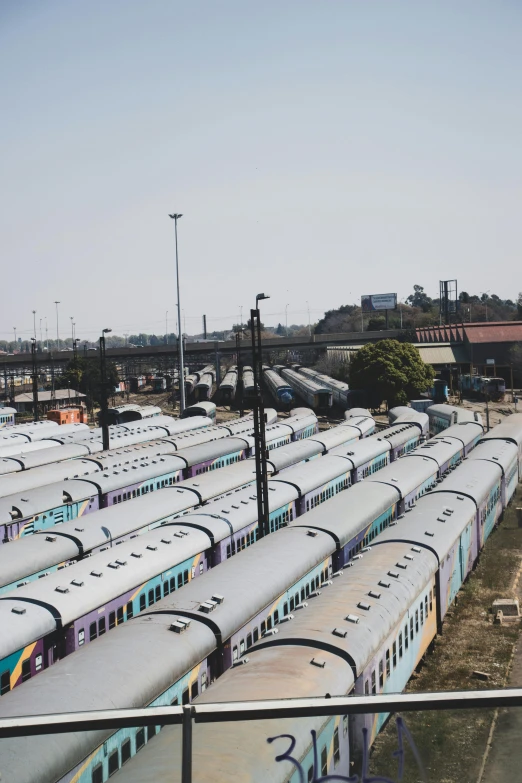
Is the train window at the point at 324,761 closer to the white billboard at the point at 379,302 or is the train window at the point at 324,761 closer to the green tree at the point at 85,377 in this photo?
the green tree at the point at 85,377

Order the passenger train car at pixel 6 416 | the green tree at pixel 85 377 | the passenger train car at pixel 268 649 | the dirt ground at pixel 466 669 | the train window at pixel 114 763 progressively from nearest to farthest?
the dirt ground at pixel 466 669 → the passenger train car at pixel 268 649 → the train window at pixel 114 763 → the passenger train car at pixel 6 416 → the green tree at pixel 85 377

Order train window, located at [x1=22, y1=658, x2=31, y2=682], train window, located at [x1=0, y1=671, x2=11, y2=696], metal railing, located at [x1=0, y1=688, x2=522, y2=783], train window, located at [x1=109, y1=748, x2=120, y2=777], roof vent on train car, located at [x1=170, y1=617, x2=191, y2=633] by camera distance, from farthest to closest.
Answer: train window, located at [x1=22, y1=658, x2=31, y2=682] < train window, located at [x1=0, y1=671, x2=11, y2=696] < roof vent on train car, located at [x1=170, y1=617, x2=191, y2=633] < train window, located at [x1=109, y1=748, x2=120, y2=777] < metal railing, located at [x1=0, y1=688, x2=522, y2=783]

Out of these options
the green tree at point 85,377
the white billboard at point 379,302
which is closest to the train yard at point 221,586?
the green tree at point 85,377

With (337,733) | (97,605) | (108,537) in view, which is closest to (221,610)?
(97,605)

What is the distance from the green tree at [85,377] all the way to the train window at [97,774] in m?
86.4

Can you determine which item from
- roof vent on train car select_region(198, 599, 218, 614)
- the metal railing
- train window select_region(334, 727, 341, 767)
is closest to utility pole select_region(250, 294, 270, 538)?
roof vent on train car select_region(198, 599, 218, 614)

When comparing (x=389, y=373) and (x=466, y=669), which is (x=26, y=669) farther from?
(x=389, y=373)

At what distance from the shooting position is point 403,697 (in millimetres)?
3393

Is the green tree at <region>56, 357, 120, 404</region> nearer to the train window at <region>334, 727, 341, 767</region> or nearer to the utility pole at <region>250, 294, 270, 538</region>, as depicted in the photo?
the utility pole at <region>250, 294, 270, 538</region>

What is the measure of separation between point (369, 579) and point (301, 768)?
14.3 m

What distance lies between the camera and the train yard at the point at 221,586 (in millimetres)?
7407

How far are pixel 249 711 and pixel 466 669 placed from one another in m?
18.1

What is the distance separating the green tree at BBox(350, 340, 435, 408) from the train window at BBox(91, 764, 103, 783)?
64919 mm

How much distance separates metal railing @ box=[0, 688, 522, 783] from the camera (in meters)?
3.28
